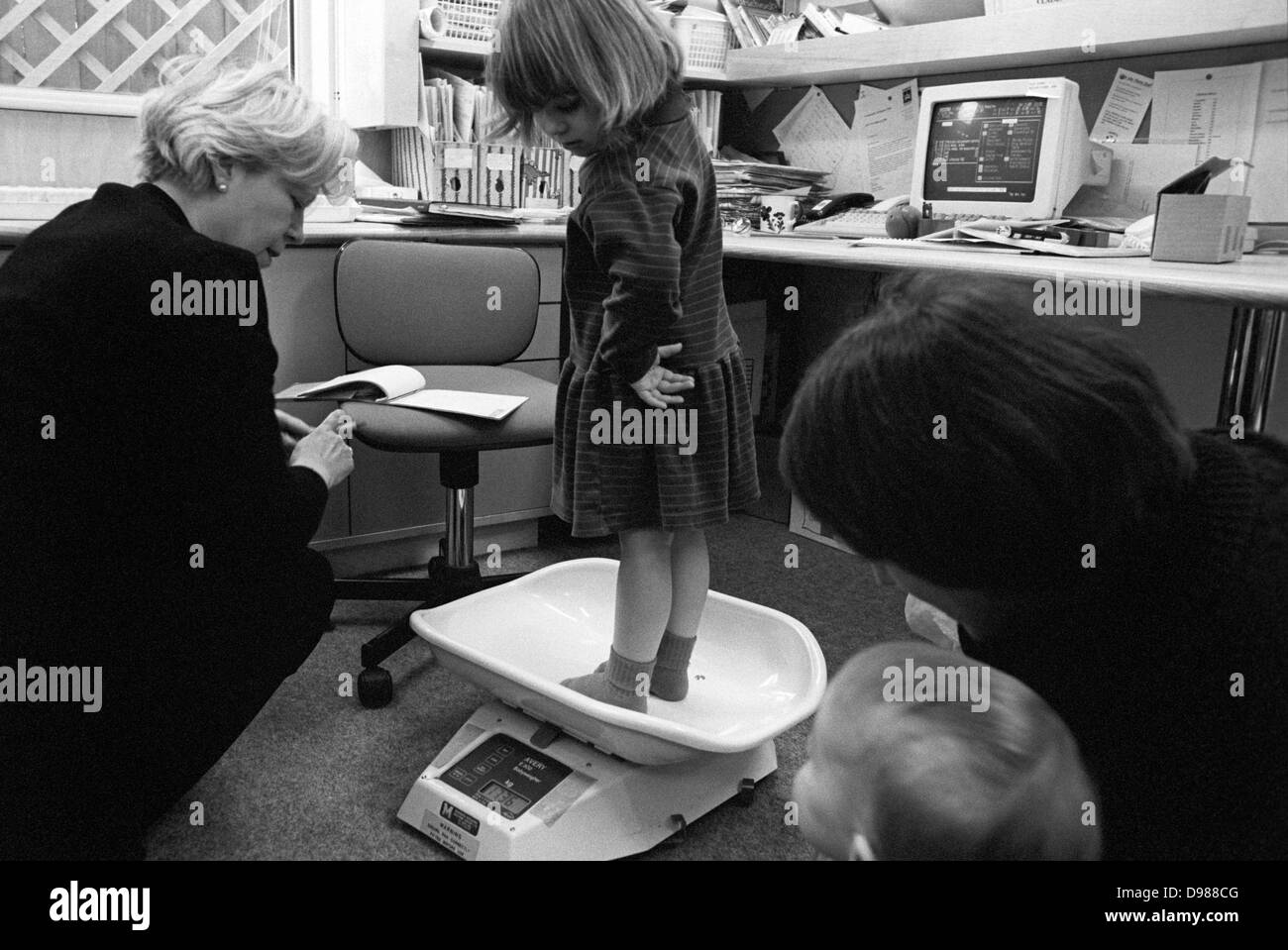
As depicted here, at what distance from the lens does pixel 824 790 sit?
64cm

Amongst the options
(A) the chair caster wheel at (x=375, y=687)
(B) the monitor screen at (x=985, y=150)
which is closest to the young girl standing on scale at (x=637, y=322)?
(A) the chair caster wheel at (x=375, y=687)

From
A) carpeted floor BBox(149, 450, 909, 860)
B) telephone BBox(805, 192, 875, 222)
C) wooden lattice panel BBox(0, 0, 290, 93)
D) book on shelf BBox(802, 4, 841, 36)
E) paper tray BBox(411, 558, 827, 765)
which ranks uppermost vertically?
book on shelf BBox(802, 4, 841, 36)

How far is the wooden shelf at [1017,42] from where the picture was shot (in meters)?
1.61

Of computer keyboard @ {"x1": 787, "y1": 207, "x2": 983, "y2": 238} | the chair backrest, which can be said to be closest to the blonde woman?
the chair backrest

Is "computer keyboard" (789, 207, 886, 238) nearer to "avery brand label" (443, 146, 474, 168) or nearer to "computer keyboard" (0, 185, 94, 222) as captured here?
"avery brand label" (443, 146, 474, 168)

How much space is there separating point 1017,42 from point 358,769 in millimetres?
1783

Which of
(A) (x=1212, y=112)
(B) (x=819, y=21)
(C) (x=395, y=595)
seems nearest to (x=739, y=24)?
(B) (x=819, y=21)

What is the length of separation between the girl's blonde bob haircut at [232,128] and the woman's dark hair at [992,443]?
753mm

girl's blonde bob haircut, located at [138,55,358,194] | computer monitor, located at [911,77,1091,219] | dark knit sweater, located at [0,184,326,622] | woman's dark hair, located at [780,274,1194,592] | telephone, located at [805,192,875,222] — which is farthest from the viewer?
telephone, located at [805,192,875,222]

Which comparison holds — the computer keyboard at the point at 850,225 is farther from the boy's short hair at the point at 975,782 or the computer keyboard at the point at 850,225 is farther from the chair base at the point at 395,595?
the boy's short hair at the point at 975,782

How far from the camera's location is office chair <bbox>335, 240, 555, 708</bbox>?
69.4 inches

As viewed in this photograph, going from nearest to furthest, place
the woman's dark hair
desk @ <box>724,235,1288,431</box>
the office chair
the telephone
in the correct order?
1. the woman's dark hair
2. desk @ <box>724,235,1288,431</box>
3. the office chair
4. the telephone

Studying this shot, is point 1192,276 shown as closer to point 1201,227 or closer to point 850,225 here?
point 1201,227

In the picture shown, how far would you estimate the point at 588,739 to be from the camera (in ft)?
4.01
